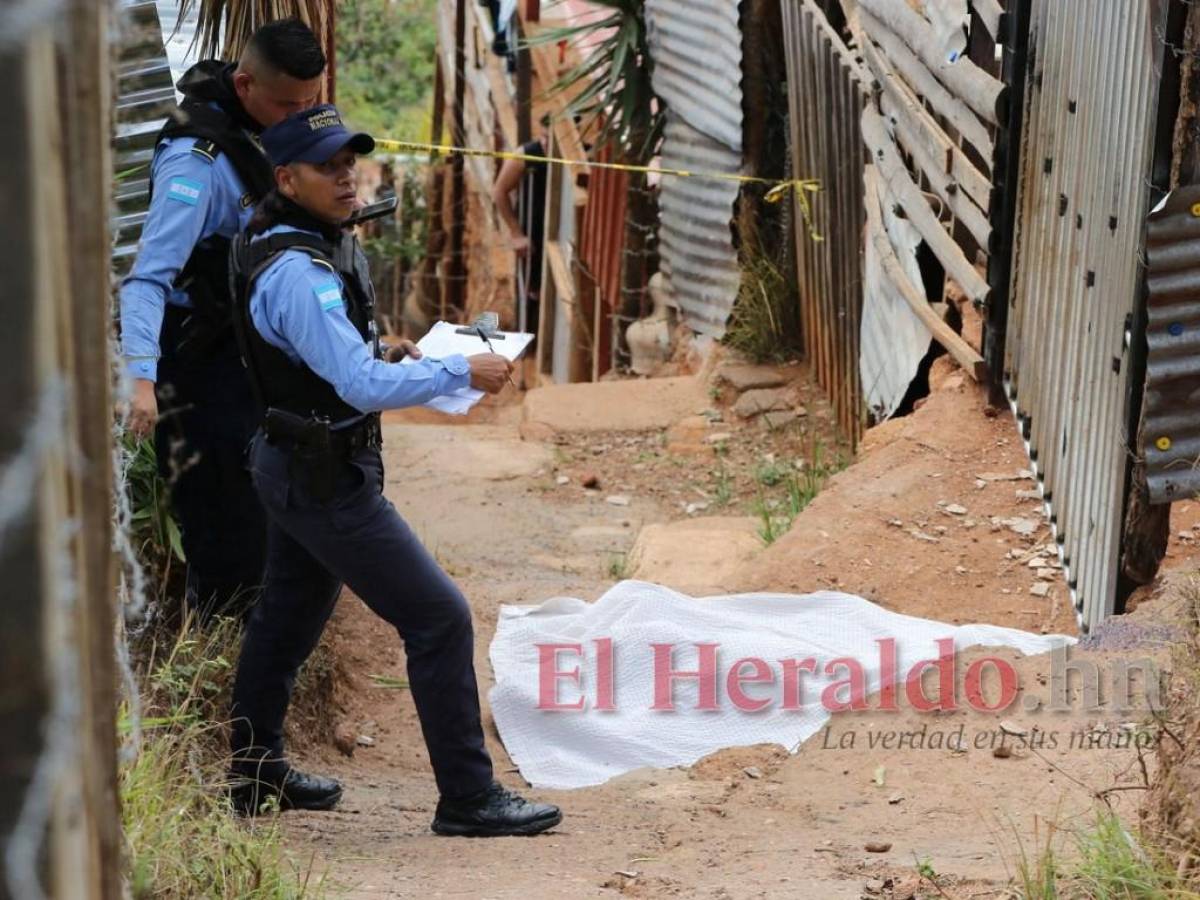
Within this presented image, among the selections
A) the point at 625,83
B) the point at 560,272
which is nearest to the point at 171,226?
the point at 625,83

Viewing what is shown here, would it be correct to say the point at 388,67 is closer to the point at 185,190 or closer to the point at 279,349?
the point at 185,190

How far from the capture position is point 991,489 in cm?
596

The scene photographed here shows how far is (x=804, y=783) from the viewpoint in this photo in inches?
169

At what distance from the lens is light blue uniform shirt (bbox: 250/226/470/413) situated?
3.53 m

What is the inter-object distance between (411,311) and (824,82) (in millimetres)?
8698

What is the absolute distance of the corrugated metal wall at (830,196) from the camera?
25.6 feet

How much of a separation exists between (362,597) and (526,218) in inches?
383

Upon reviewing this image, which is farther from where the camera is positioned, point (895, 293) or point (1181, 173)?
point (895, 293)

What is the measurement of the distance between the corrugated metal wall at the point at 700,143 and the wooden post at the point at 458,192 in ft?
16.1

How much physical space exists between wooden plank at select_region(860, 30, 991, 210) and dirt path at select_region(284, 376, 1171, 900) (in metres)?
0.82

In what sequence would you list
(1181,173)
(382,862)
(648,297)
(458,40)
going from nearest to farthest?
(382,862) → (1181,173) → (648,297) → (458,40)

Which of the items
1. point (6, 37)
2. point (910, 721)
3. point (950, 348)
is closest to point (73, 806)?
point (6, 37)

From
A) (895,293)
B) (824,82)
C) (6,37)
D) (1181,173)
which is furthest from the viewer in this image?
(824,82)

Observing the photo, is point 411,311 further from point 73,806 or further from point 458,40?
point 73,806
